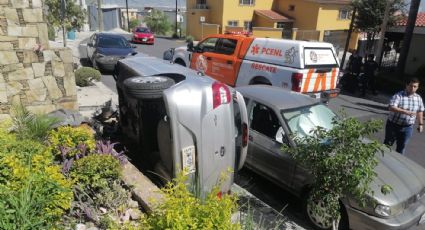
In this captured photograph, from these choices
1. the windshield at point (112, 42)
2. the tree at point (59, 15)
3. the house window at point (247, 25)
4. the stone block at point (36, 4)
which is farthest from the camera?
the house window at point (247, 25)

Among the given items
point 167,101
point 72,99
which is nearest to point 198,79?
point 167,101

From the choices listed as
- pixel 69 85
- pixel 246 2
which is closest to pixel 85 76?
pixel 69 85

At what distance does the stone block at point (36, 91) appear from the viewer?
21.7 feet

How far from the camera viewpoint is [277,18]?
116ft

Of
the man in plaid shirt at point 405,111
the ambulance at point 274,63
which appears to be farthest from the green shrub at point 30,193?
the man in plaid shirt at point 405,111

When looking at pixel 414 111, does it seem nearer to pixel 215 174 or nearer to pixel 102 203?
pixel 215 174

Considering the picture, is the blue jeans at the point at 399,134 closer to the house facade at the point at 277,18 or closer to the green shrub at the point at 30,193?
the green shrub at the point at 30,193

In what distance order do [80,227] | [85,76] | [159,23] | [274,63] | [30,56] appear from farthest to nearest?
[159,23] → [85,76] → [274,63] → [30,56] → [80,227]

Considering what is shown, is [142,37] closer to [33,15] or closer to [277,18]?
[277,18]

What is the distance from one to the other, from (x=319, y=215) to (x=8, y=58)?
592cm

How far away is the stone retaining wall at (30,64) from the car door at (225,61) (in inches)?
207

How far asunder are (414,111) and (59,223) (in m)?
6.26

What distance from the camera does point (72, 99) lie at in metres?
7.18

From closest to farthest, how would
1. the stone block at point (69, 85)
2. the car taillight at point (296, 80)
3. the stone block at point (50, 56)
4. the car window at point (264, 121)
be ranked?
the car window at point (264, 121) < the stone block at point (50, 56) < the stone block at point (69, 85) < the car taillight at point (296, 80)
